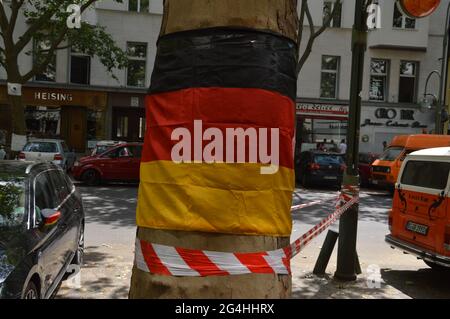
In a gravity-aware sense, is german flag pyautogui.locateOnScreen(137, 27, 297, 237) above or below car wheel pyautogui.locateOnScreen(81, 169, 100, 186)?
above

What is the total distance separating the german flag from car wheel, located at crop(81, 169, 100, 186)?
51.7ft

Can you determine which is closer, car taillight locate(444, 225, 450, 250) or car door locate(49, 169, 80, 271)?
car door locate(49, 169, 80, 271)

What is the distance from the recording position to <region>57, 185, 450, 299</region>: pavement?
602 centimetres

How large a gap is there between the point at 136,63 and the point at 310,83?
9.14 m

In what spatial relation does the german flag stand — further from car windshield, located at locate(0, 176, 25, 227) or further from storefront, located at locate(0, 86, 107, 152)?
storefront, located at locate(0, 86, 107, 152)

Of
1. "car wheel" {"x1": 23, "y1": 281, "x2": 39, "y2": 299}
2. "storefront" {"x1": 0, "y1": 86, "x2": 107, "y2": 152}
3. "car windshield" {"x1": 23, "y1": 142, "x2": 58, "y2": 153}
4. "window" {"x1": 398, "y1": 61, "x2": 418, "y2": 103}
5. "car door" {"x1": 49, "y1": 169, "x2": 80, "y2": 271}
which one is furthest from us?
"window" {"x1": 398, "y1": 61, "x2": 418, "y2": 103}

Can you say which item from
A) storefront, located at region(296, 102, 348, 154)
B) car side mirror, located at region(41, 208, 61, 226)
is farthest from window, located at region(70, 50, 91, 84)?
car side mirror, located at region(41, 208, 61, 226)

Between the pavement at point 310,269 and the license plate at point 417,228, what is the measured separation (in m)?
0.68

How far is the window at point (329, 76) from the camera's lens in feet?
92.6

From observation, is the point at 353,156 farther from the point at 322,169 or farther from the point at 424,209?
the point at 322,169

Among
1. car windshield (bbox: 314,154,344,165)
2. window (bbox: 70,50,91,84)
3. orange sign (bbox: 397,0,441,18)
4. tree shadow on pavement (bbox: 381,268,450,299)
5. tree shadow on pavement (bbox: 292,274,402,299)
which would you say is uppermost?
window (bbox: 70,50,91,84)

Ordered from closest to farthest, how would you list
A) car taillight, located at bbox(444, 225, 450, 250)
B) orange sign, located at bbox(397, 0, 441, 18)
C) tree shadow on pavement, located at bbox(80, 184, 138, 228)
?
orange sign, located at bbox(397, 0, 441, 18), car taillight, located at bbox(444, 225, 450, 250), tree shadow on pavement, located at bbox(80, 184, 138, 228)
